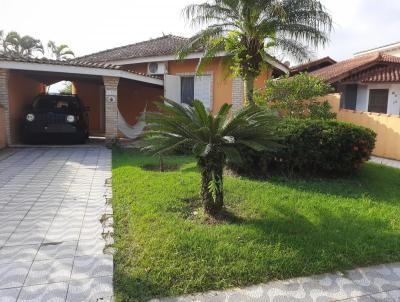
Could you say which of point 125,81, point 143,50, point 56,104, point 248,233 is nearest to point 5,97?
point 56,104

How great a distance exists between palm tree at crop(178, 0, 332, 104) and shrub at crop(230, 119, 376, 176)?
2.56m

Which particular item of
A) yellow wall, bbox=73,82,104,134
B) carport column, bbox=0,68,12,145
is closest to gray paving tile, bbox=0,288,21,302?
carport column, bbox=0,68,12,145

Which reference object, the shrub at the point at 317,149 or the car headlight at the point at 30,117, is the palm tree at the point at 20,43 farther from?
the shrub at the point at 317,149

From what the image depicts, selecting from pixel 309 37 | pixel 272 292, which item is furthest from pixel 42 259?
pixel 309 37

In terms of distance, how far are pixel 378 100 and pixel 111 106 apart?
37.9ft

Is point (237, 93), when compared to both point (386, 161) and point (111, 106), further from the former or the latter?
point (386, 161)

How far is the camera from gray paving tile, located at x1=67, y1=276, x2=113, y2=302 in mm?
2902

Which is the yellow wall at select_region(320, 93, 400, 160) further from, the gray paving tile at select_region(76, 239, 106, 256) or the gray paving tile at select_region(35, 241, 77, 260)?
the gray paving tile at select_region(35, 241, 77, 260)

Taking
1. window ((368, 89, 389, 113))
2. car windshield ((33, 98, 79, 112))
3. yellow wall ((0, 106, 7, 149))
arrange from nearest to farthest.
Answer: yellow wall ((0, 106, 7, 149)) < car windshield ((33, 98, 79, 112)) < window ((368, 89, 389, 113))

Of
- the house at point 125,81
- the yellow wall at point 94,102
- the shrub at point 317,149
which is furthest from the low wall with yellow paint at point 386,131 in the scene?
the yellow wall at point 94,102

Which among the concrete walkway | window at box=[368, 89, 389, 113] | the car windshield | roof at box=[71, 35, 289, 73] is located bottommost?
the concrete walkway

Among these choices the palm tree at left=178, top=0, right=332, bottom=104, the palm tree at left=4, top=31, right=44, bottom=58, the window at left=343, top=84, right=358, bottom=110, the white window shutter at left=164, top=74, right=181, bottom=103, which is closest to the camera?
the palm tree at left=178, top=0, right=332, bottom=104

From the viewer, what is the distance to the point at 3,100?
10.5 meters

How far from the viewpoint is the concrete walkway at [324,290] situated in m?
3.01
